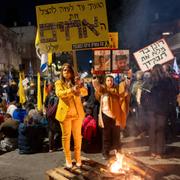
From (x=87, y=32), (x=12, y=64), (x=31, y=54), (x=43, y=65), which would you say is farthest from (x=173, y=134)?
(x=31, y=54)

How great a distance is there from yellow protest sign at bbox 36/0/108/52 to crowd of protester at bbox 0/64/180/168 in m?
0.65

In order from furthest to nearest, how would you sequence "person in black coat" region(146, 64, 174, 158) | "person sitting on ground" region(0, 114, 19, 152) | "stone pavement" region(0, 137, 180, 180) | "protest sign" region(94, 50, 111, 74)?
"person sitting on ground" region(0, 114, 19, 152)
"protest sign" region(94, 50, 111, 74)
"person in black coat" region(146, 64, 174, 158)
"stone pavement" region(0, 137, 180, 180)

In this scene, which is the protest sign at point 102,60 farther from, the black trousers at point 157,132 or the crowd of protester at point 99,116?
the black trousers at point 157,132

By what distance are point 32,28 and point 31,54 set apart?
384cm

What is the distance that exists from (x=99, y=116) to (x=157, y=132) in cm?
133

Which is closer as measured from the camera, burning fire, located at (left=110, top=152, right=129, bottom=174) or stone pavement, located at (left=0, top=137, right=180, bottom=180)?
burning fire, located at (left=110, top=152, right=129, bottom=174)

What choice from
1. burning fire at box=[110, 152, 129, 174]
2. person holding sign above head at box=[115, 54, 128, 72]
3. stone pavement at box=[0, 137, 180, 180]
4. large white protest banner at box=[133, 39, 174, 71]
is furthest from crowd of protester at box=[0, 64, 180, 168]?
burning fire at box=[110, 152, 129, 174]

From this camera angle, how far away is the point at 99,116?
912cm

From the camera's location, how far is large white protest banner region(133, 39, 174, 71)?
9.99m

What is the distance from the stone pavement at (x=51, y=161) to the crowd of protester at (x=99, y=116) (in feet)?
0.97

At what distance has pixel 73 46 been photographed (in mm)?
7469

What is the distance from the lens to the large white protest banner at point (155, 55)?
32.8 ft

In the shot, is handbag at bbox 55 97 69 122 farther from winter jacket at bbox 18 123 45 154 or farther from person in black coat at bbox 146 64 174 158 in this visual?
winter jacket at bbox 18 123 45 154

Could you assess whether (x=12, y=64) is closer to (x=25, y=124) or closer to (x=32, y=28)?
(x=32, y=28)
